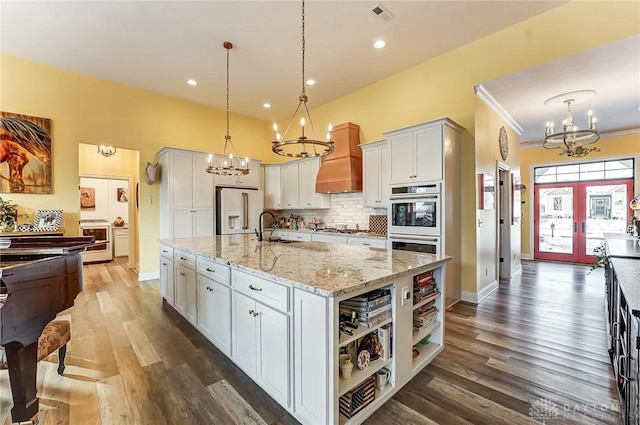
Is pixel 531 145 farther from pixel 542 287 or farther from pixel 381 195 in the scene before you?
pixel 381 195

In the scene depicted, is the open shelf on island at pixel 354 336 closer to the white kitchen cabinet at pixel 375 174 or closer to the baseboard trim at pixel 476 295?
the baseboard trim at pixel 476 295

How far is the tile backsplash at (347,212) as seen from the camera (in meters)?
5.29

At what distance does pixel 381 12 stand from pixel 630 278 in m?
3.31

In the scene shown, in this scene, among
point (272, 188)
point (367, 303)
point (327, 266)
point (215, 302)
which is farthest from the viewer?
point (272, 188)

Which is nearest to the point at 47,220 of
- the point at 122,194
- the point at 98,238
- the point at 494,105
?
the point at 98,238

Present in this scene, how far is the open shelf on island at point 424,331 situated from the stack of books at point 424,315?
2 cm

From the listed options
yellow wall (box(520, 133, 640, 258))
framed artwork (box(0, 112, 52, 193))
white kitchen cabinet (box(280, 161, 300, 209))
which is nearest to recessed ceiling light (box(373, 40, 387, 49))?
white kitchen cabinet (box(280, 161, 300, 209))

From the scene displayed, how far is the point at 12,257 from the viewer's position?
1751 millimetres

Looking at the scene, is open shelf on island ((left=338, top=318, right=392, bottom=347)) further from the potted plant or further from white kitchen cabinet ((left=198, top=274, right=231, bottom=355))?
the potted plant

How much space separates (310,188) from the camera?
5.89 meters

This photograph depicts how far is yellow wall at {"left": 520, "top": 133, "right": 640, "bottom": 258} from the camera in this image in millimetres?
6000

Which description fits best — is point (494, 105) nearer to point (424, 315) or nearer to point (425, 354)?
point (424, 315)

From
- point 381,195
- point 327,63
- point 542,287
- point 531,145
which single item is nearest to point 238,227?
point 381,195

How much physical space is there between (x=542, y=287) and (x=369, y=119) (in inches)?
163
